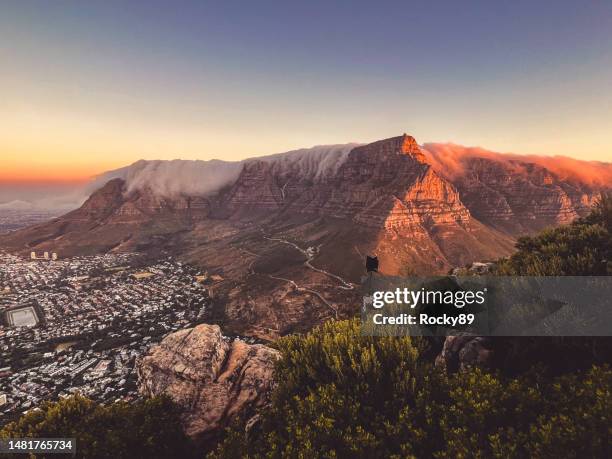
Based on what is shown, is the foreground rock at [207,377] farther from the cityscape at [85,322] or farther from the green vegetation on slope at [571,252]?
the cityscape at [85,322]

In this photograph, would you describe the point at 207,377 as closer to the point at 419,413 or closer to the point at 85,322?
the point at 419,413

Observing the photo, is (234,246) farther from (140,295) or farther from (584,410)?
(584,410)

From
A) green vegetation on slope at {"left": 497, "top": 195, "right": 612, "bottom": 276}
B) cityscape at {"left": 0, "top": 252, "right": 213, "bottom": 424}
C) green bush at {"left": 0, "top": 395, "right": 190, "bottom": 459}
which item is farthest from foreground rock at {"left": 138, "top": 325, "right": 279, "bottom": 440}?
cityscape at {"left": 0, "top": 252, "right": 213, "bottom": 424}

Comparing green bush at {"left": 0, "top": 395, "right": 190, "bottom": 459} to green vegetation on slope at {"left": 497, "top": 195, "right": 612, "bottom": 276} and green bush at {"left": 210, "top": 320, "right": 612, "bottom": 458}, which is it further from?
green vegetation on slope at {"left": 497, "top": 195, "right": 612, "bottom": 276}

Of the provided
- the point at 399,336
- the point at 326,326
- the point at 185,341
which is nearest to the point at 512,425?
the point at 399,336

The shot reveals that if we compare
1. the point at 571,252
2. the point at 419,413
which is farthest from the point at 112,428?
A: the point at 571,252
